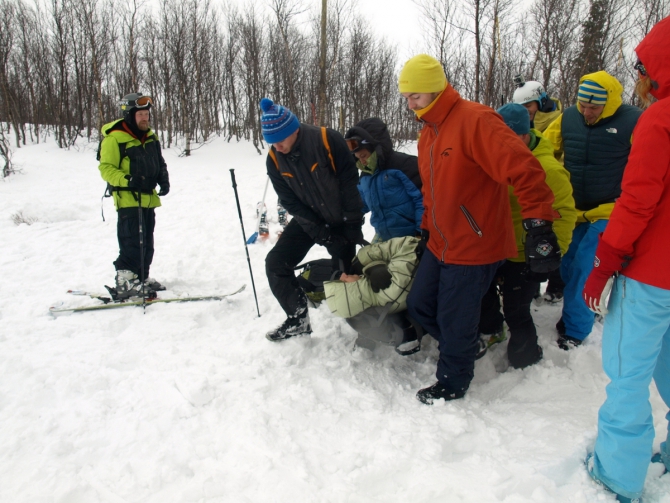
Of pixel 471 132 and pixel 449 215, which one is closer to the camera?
pixel 471 132

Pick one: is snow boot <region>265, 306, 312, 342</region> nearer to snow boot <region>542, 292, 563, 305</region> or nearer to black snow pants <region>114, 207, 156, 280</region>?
black snow pants <region>114, 207, 156, 280</region>

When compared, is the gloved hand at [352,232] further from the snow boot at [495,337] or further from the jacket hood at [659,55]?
the jacket hood at [659,55]

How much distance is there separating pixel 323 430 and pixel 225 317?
1983mm

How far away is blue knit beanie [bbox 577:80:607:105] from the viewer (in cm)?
287

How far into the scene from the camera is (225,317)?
13.3 feet

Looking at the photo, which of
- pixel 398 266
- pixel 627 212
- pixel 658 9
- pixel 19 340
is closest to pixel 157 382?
pixel 19 340

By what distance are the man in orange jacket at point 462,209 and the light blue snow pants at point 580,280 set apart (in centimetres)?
98

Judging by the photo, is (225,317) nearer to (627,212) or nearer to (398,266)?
(398,266)

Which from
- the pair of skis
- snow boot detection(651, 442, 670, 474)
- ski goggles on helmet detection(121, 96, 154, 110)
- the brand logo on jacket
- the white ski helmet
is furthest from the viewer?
ski goggles on helmet detection(121, 96, 154, 110)

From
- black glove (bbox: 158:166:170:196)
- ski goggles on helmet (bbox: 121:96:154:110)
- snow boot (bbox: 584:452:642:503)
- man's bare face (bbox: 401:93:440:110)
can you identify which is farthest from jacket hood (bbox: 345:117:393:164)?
black glove (bbox: 158:166:170:196)

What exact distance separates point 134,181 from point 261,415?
3024 millimetres

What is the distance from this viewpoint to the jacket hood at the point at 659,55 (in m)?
1.51

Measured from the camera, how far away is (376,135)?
322 cm

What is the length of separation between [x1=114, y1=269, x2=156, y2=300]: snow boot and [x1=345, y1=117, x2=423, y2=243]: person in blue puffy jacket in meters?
2.72
